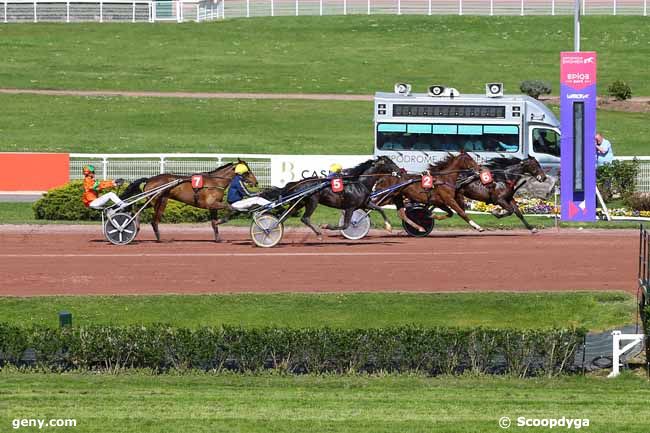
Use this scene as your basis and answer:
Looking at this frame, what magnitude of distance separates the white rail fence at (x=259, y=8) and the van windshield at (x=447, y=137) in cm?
3590

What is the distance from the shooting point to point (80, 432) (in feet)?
43.8

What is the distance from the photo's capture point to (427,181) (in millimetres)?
26109

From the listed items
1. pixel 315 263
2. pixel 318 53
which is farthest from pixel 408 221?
pixel 318 53

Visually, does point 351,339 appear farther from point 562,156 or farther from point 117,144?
point 117,144

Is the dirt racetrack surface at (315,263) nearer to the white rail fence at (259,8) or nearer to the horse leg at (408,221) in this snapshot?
the horse leg at (408,221)

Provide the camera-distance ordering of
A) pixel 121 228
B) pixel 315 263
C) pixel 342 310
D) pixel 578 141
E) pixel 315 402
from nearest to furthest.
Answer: pixel 315 402 < pixel 342 310 < pixel 315 263 < pixel 121 228 < pixel 578 141

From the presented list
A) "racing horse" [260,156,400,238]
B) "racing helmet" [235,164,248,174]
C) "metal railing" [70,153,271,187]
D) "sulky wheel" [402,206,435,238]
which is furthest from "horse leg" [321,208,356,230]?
"metal railing" [70,153,271,187]

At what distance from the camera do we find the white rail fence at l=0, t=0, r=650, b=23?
66.7 meters

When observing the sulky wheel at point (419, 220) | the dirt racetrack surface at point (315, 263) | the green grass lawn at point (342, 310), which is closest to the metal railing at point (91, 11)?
the dirt racetrack surface at point (315, 263)

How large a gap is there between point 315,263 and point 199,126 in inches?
966

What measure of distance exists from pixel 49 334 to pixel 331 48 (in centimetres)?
4642

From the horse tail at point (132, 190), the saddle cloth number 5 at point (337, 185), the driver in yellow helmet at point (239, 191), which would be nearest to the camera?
the saddle cloth number 5 at point (337, 185)

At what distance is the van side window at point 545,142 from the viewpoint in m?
32.9

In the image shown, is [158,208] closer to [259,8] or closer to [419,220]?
[419,220]
